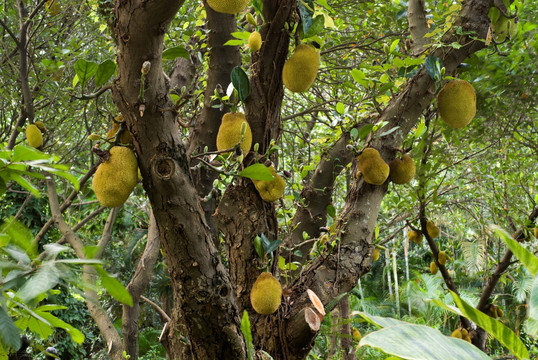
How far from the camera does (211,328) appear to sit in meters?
1.14

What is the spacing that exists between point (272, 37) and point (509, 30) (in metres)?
0.90

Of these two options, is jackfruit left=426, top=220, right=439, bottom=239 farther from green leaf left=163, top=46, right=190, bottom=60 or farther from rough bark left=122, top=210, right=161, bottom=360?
green leaf left=163, top=46, right=190, bottom=60

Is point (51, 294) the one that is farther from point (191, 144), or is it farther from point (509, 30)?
point (509, 30)

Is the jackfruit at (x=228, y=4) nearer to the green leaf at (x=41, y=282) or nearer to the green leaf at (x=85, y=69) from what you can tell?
the green leaf at (x=85, y=69)

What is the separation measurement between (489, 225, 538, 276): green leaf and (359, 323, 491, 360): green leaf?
12 centimetres

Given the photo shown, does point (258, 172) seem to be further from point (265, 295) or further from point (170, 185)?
point (265, 295)

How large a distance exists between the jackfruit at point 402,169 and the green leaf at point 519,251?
1.08 m

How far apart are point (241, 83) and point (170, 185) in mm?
482

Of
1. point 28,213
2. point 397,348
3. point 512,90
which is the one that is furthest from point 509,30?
point 28,213

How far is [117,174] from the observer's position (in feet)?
3.26

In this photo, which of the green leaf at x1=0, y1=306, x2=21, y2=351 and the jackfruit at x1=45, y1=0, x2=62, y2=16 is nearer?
the green leaf at x1=0, y1=306, x2=21, y2=351

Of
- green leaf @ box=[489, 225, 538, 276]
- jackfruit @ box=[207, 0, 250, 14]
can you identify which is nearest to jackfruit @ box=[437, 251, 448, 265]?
jackfruit @ box=[207, 0, 250, 14]

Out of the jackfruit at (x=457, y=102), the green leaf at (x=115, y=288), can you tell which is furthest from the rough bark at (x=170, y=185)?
the jackfruit at (x=457, y=102)

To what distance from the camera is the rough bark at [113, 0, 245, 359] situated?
908mm
